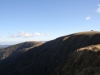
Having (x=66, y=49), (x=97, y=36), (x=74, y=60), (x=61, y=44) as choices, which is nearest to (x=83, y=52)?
(x=74, y=60)

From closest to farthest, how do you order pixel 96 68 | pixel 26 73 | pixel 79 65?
pixel 96 68 < pixel 79 65 < pixel 26 73

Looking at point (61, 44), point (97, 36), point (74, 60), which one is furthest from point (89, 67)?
point (61, 44)

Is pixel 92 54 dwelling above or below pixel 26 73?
above

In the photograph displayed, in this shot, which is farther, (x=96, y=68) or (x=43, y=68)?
(x=43, y=68)

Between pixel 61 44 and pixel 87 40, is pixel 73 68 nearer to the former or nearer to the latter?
pixel 87 40

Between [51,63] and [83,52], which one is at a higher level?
[83,52]

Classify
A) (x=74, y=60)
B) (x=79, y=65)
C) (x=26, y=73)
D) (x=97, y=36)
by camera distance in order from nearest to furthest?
(x=79, y=65), (x=74, y=60), (x=97, y=36), (x=26, y=73)

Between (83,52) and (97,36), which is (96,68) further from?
(97,36)

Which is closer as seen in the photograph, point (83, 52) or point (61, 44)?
point (83, 52)

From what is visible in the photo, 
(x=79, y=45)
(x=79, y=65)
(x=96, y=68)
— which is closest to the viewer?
(x=96, y=68)
